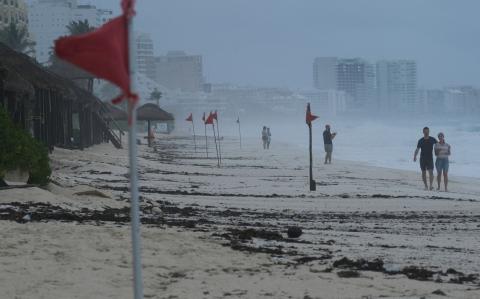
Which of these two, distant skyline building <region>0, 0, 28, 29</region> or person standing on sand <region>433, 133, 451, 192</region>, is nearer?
person standing on sand <region>433, 133, 451, 192</region>

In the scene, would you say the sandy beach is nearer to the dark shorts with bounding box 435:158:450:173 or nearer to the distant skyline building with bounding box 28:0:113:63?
the dark shorts with bounding box 435:158:450:173

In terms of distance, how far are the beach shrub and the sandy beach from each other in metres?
0.38

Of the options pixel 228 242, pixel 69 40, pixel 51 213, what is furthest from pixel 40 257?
pixel 69 40

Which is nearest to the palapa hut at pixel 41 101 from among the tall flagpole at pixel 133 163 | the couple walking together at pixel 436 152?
the couple walking together at pixel 436 152

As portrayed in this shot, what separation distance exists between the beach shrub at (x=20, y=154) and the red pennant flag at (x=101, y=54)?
7.68 meters

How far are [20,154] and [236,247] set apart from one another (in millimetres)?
4815

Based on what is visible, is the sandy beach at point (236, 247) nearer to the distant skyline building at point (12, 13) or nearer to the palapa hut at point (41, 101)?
the palapa hut at point (41, 101)

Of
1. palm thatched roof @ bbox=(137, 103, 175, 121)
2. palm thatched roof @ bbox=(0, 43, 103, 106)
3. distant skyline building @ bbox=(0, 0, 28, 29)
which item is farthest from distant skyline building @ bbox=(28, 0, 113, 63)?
palm thatched roof @ bbox=(0, 43, 103, 106)

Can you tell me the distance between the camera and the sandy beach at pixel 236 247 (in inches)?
232

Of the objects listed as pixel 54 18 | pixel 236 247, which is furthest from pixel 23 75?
pixel 54 18

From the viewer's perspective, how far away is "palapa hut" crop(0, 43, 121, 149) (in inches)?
696

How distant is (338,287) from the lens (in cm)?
597

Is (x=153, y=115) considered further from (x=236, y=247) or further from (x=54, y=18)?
(x=54, y=18)

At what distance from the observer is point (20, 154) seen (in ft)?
36.7
